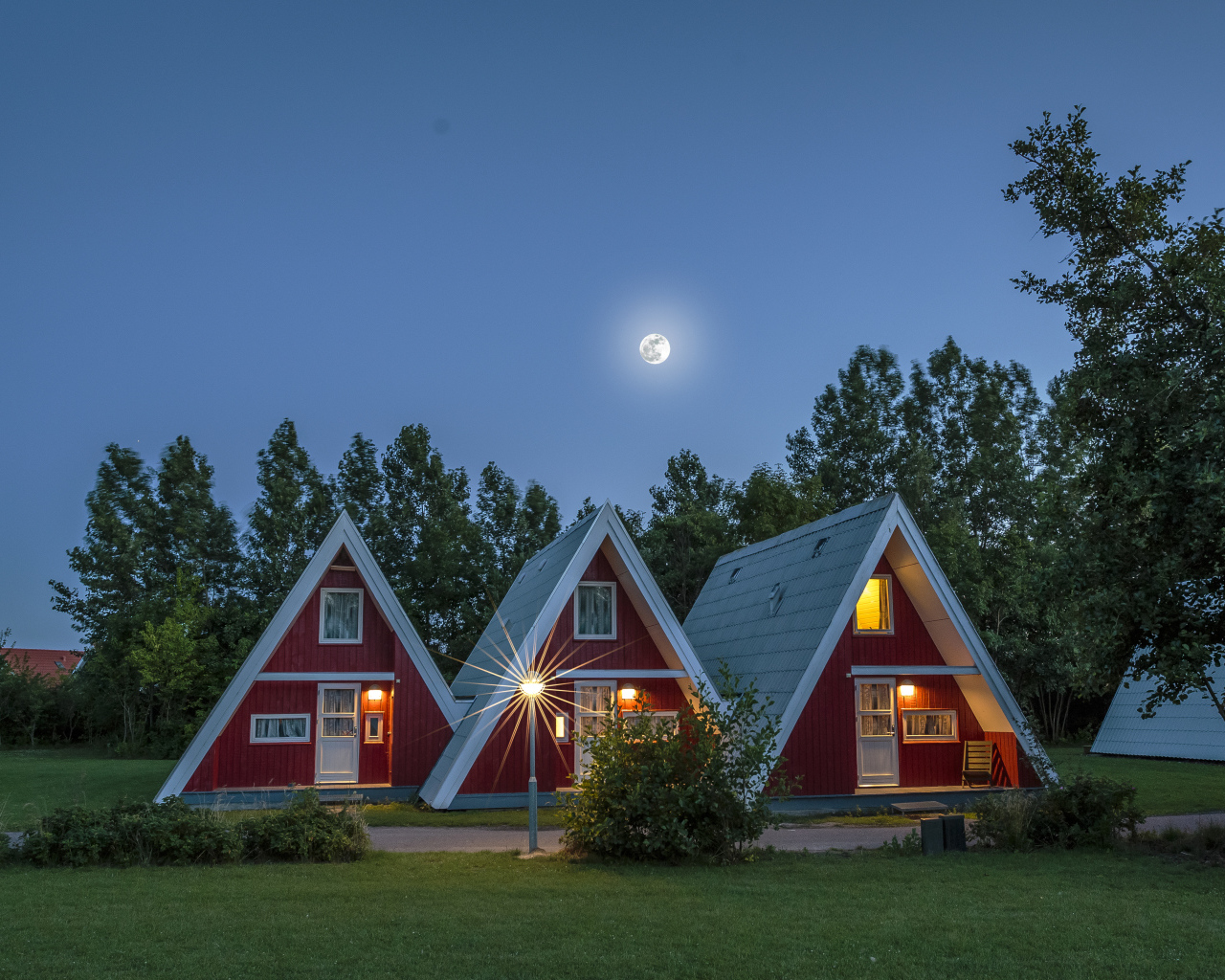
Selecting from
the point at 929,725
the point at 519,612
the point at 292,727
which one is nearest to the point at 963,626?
the point at 929,725

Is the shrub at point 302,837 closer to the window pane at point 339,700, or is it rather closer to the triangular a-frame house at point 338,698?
the triangular a-frame house at point 338,698

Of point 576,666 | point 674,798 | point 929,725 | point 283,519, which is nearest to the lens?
point 674,798

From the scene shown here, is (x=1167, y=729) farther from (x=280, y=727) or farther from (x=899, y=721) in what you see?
(x=280, y=727)

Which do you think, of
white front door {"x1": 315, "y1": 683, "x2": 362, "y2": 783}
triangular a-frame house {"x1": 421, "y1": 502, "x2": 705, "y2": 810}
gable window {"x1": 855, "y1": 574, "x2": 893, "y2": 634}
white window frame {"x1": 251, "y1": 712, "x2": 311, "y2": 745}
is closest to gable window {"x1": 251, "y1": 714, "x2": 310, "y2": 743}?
white window frame {"x1": 251, "y1": 712, "x2": 311, "y2": 745}

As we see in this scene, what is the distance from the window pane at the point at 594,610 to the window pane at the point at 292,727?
6262 mm

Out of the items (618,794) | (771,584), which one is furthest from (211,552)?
(618,794)

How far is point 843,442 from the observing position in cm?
5103

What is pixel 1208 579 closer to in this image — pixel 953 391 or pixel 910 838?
pixel 910 838

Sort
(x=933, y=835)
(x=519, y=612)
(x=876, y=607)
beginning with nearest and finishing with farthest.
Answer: (x=933, y=835), (x=876, y=607), (x=519, y=612)

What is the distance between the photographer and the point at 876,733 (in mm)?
20109

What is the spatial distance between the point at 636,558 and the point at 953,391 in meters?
38.0

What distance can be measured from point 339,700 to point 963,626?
44.0ft

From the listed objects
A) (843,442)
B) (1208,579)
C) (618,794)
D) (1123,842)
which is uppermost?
(843,442)

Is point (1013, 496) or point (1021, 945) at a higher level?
point (1013, 496)
